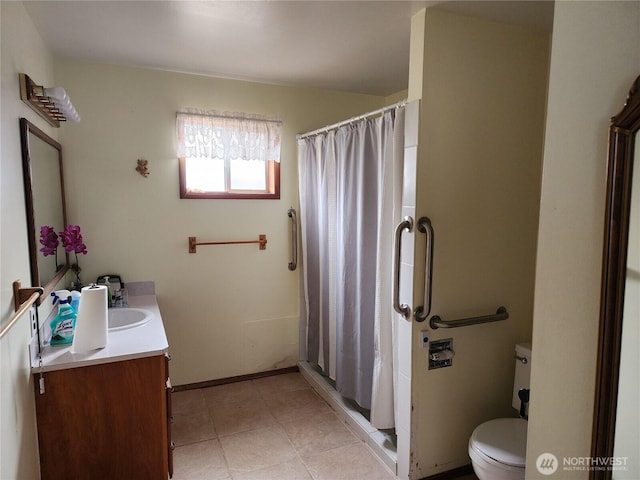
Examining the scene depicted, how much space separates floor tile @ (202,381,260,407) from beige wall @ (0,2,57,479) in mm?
1367

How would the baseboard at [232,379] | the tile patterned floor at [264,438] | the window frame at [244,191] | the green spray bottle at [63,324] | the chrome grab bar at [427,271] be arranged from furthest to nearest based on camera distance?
the baseboard at [232,379]
the window frame at [244,191]
the tile patterned floor at [264,438]
the chrome grab bar at [427,271]
the green spray bottle at [63,324]

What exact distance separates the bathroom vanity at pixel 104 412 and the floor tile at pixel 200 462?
364mm

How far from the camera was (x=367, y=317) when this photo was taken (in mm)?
2354

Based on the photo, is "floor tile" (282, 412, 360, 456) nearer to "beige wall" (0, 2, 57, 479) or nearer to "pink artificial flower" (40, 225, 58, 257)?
"beige wall" (0, 2, 57, 479)

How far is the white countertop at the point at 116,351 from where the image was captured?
1.59m

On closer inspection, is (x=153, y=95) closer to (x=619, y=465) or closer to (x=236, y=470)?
(x=236, y=470)

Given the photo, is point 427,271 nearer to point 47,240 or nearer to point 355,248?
point 355,248

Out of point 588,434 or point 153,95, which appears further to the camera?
point 153,95

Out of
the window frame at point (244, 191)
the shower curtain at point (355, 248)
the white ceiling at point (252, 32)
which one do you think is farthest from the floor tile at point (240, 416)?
the white ceiling at point (252, 32)

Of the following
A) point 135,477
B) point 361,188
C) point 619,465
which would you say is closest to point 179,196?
point 361,188

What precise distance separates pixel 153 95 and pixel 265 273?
4.95 feet

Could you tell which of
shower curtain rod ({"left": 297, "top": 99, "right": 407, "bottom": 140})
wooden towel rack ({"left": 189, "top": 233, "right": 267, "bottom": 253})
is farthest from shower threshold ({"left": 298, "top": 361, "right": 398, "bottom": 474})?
shower curtain rod ({"left": 297, "top": 99, "right": 407, "bottom": 140})

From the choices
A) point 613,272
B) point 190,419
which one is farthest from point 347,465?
point 613,272

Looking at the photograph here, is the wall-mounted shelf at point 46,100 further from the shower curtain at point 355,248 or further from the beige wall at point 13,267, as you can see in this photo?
the shower curtain at point 355,248
